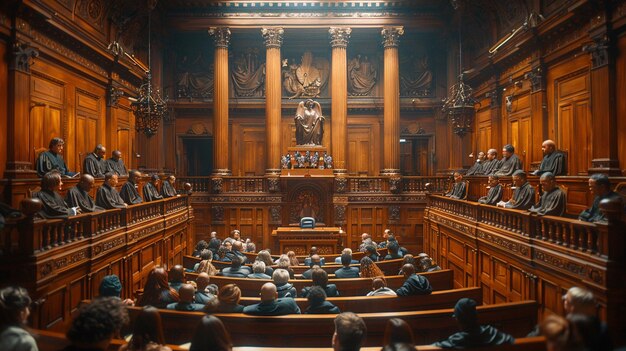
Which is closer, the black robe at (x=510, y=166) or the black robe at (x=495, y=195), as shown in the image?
the black robe at (x=495, y=195)

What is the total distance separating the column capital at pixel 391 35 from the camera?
15633mm

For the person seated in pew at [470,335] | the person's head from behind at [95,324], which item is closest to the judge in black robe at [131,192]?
the person's head from behind at [95,324]

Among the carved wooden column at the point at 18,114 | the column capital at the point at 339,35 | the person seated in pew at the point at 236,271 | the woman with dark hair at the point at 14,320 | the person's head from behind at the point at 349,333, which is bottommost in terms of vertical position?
the person seated in pew at the point at 236,271

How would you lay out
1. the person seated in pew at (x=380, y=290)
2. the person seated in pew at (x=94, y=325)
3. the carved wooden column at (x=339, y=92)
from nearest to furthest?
the person seated in pew at (x=94, y=325) → the person seated in pew at (x=380, y=290) → the carved wooden column at (x=339, y=92)

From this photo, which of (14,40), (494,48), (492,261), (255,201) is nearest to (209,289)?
(492,261)

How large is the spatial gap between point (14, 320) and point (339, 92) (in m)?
13.8

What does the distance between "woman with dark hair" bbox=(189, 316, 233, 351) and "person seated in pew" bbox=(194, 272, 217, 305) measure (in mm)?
2198

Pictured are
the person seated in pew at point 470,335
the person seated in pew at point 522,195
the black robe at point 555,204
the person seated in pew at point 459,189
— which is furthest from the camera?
the person seated in pew at point 459,189

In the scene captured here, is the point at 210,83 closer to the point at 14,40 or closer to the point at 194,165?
the point at 194,165

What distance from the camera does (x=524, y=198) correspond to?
6.99m

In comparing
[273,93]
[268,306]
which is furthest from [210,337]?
[273,93]

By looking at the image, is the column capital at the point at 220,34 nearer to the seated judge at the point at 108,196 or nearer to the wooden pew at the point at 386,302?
the seated judge at the point at 108,196

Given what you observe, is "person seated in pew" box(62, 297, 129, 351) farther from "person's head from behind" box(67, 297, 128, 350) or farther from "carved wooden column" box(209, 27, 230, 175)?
"carved wooden column" box(209, 27, 230, 175)

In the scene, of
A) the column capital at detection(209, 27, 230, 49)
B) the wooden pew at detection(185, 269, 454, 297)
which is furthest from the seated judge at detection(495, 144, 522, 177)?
the column capital at detection(209, 27, 230, 49)
